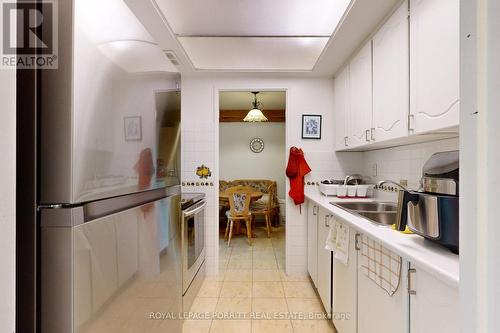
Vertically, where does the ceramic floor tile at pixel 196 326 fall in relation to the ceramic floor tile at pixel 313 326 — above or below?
below

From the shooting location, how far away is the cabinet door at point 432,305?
0.75 metres

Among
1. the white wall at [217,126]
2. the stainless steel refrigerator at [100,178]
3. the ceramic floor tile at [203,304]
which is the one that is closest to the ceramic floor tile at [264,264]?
the white wall at [217,126]

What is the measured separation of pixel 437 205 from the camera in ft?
2.90

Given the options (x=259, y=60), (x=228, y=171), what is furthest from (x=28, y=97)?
(x=228, y=171)

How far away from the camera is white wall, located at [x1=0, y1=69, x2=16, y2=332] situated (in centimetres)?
48

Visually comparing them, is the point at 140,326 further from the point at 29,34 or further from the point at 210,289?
the point at 210,289

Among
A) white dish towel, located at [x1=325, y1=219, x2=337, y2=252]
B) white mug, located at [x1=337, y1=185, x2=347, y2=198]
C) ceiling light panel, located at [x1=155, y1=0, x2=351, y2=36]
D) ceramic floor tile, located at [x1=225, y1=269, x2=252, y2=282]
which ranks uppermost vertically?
ceiling light panel, located at [x1=155, y1=0, x2=351, y2=36]

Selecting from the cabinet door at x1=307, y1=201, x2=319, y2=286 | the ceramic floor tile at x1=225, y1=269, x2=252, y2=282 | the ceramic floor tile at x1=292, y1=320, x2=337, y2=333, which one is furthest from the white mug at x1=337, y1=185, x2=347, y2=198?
the ceramic floor tile at x1=225, y1=269, x2=252, y2=282

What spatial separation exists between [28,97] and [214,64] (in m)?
2.36

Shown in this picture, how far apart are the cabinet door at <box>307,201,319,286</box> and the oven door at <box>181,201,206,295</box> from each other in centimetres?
112

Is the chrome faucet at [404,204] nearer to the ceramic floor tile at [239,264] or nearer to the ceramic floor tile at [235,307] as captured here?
the ceramic floor tile at [235,307]

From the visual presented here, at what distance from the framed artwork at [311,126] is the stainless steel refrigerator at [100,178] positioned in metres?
2.07

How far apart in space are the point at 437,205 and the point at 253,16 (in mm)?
1746

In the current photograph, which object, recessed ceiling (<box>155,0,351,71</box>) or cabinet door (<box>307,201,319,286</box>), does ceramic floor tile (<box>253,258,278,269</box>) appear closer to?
cabinet door (<box>307,201,319,286</box>)
